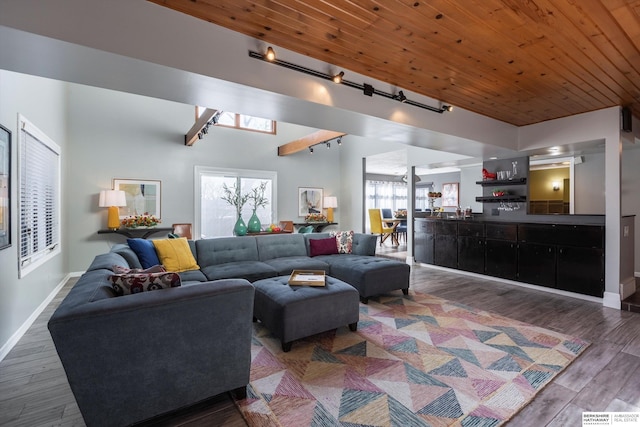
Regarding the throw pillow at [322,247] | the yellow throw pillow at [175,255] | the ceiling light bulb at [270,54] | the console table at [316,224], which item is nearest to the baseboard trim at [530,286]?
the throw pillow at [322,247]

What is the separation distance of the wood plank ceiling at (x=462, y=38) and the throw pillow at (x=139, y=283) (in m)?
1.77

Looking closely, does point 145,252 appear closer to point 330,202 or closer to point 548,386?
point 548,386

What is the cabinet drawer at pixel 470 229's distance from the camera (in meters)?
5.12

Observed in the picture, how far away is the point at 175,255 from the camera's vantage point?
371 cm

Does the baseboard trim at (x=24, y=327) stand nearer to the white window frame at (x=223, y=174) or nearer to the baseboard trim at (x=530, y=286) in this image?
the white window frame at (x=223, y=174)

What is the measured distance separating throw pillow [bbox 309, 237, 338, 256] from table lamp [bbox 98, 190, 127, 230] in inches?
141

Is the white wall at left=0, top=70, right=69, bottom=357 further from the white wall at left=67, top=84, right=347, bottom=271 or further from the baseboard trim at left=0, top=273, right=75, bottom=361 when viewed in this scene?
the white wall at left=67, top=84, right=347, bottom=271

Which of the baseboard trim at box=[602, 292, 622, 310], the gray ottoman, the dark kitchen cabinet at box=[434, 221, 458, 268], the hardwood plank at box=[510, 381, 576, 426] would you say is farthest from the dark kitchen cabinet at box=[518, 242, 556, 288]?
the gray ottoman

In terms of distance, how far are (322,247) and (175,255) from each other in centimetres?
216

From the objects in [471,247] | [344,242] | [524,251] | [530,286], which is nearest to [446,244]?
[471,247]

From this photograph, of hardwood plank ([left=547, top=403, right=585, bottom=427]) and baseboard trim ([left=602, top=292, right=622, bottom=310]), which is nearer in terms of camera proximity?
hardwood plank ([left=547, top=403, right=585, bottom=427])

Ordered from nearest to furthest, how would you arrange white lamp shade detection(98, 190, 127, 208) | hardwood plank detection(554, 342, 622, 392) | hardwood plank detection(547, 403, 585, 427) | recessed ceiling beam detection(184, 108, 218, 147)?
hardwood plank detection(547, 403, 585, 427) → hardwood plank detection(554, 342, 622, 392) → recessed ceiling beam detection(184, 108, 218, 147) → white lamp shade detection(98, 190, 127, 208)

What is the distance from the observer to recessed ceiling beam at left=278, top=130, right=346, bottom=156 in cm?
578

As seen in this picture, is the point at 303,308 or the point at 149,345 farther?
the point at 303,308
